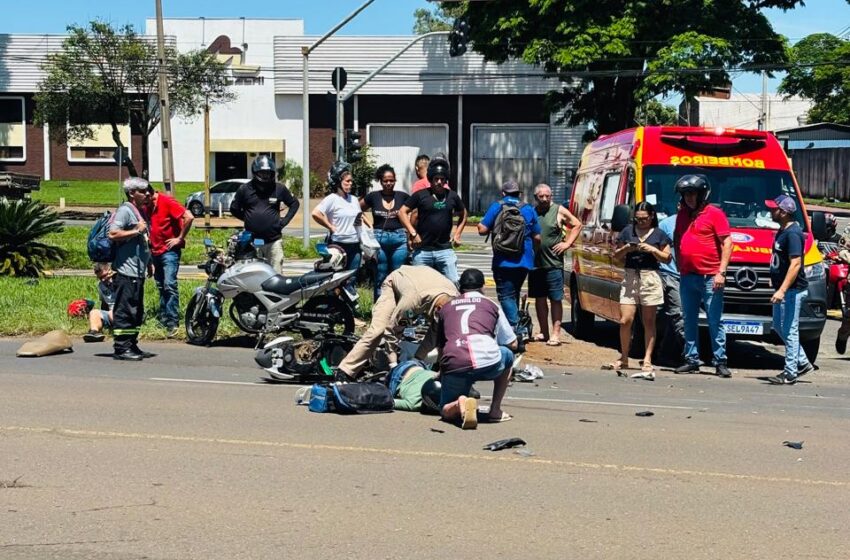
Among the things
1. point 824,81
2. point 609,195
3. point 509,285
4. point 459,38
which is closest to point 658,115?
point 824,81

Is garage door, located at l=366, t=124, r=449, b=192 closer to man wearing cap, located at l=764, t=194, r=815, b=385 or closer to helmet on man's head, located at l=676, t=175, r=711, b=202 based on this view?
helmet on man's head, located at l=676, t=175, r=711, b=202

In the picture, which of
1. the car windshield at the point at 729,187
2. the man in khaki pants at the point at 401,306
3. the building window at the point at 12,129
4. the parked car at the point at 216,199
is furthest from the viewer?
the building window at the point at 12,129

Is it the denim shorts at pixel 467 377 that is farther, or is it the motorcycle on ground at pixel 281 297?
the motorcycle on ground at pixel 281 297

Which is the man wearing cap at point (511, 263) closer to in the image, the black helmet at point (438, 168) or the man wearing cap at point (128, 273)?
the black helmet at point (438, 168)

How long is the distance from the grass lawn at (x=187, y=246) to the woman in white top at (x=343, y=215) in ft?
30.0

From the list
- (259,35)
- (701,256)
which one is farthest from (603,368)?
(259,35)

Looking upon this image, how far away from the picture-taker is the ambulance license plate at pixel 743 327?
12.3 m

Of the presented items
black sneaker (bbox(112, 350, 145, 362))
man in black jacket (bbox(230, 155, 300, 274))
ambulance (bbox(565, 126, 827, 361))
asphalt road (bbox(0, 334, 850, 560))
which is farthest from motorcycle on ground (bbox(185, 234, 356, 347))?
ambulance (bbox(565, 126, 827, 361))

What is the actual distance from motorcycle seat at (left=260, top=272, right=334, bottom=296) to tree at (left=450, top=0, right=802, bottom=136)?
27.3m

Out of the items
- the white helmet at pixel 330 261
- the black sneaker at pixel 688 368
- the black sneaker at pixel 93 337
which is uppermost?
the white helmet at pixel 330 261

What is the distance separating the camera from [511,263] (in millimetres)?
12570

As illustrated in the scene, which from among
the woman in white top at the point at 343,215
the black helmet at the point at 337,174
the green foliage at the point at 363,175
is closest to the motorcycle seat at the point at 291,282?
the woman in white top at the point at 343,215

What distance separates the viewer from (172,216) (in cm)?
1323

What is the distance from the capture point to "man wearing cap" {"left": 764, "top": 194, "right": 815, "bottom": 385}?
1148 cm
